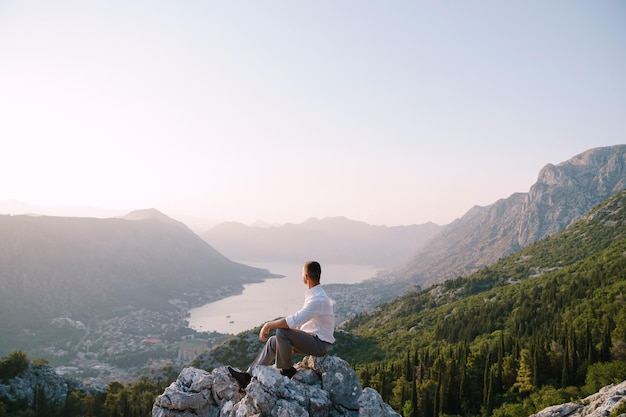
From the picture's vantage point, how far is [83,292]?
19338 cm

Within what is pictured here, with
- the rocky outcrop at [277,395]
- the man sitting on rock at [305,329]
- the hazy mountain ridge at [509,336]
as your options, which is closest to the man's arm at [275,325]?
the man sitting on rock at [305,329]

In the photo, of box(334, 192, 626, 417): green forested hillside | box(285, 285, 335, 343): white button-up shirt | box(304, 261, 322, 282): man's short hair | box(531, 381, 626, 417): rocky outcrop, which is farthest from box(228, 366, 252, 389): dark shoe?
box(334, 192, 626, 417): green forested hillside

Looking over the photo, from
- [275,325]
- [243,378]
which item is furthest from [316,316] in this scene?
[243,378]

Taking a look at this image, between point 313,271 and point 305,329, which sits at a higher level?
point 313,271

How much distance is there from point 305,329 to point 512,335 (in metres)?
67.2

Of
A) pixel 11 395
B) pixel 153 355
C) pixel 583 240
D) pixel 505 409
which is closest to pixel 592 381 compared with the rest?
pixel 505 409

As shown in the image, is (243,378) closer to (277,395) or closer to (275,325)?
(277,395)

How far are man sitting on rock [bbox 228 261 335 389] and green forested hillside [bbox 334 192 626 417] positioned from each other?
127ft

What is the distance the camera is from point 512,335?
6375 cm

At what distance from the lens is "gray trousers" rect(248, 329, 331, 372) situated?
367 inches

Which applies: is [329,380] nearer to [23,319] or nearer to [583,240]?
[583,240]

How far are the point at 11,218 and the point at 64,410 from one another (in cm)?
19569

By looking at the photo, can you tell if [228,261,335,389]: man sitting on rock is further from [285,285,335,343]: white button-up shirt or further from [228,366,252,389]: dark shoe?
[228,366,252,389]: dark shoe

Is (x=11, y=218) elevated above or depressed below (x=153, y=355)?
above
